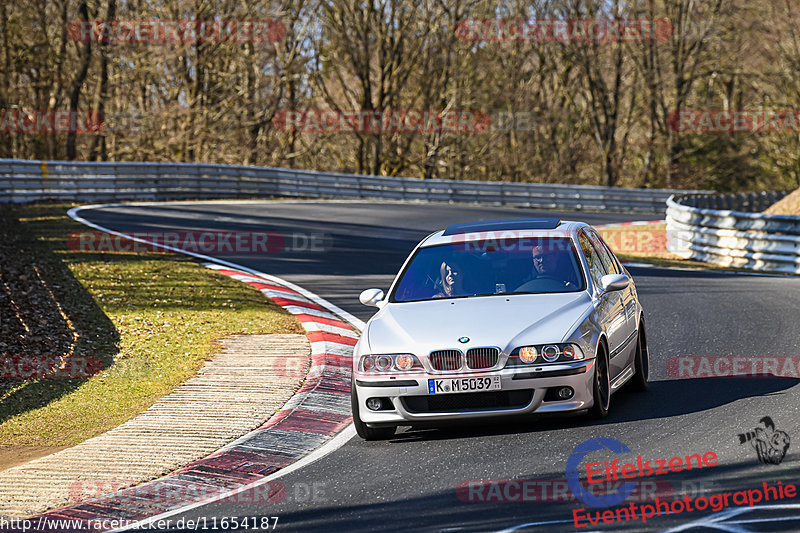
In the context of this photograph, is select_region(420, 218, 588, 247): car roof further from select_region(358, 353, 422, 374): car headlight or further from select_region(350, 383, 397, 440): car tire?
select_region(350, 383, 397, 440): car tire

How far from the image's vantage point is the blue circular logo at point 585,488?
5631mm

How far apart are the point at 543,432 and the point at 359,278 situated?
9.60m

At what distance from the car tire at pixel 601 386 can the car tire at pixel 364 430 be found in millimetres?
1482

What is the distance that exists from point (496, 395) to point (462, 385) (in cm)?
24

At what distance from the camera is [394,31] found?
4472 cm

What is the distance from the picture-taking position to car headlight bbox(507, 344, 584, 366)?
7152 millimetres

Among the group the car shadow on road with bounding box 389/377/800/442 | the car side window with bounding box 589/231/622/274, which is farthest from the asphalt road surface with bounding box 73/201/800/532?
the car side window with bounding box 589/231/622/274

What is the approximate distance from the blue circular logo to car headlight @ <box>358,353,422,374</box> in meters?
1.24

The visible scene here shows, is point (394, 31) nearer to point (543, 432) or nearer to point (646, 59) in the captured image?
point (646, 59)

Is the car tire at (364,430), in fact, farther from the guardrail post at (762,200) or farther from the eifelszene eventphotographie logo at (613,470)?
the guardrail post at (762,200)

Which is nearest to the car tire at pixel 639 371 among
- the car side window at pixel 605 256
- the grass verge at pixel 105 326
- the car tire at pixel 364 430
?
the car side window at pixel 605 256

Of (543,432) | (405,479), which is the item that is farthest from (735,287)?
(405,479)

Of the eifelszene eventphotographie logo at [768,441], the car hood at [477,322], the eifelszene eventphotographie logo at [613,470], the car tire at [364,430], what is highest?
the car hood at [477,322]

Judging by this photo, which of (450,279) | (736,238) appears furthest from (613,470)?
(736,238)
